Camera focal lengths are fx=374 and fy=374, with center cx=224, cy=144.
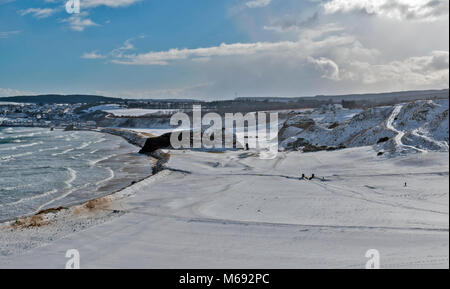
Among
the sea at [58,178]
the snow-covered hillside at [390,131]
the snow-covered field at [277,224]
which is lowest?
the sea at [58,178]

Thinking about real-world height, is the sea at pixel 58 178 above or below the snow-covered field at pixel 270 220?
below

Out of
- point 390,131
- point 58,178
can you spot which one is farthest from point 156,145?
point 390,131

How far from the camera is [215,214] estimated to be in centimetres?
1866

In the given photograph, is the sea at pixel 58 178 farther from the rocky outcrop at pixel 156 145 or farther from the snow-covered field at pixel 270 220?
the snow-covered field at pixel 270 220

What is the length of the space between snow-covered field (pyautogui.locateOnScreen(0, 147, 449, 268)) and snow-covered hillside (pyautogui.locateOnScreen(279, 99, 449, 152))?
4.59 m

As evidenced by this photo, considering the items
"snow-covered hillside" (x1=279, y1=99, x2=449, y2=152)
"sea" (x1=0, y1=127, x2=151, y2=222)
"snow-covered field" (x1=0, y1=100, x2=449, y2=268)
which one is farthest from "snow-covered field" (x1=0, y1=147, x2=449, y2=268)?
"sea" (x1=0, y1=127, x2=151, y2=222)

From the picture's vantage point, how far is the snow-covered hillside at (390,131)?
32.0 metres

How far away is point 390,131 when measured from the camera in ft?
137

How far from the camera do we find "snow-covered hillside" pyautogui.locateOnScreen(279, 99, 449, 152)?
32.0 meters

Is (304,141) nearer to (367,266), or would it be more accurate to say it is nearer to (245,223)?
(245,223)

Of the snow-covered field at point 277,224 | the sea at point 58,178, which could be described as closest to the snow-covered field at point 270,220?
the snow-covered field at point 277,224

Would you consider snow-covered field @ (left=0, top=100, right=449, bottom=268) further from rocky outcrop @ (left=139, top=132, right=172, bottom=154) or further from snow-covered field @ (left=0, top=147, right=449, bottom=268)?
rocky outcrop @ (left=139, top=132, right=172, bottom=154)

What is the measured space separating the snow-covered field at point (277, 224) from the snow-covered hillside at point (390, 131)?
15.1 feet
